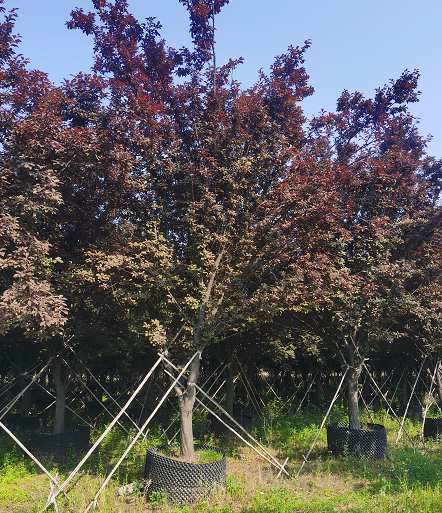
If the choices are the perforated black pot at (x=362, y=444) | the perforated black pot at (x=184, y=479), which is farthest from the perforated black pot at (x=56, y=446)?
the perforated black pot at (x=362, y=444)

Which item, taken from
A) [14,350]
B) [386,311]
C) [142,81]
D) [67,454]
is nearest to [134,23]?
[142,81]

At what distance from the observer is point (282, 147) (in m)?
7.63

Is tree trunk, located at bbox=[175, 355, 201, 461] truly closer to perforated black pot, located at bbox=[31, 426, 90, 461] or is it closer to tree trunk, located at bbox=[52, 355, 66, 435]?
perforated black pot, located at bbox=[31, 426, 90, 461]

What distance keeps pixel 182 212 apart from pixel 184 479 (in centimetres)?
467

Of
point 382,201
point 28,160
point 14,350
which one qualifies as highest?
point 382,201

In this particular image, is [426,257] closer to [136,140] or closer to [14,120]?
[136,140]

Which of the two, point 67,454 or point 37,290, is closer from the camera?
point 37,290

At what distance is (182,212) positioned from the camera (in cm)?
762

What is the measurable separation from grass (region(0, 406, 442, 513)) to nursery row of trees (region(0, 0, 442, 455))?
4.30ft

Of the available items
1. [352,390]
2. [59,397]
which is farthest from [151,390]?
[352,390]

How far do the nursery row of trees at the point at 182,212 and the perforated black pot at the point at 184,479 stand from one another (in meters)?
0.75

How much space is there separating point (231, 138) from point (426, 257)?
5900mm

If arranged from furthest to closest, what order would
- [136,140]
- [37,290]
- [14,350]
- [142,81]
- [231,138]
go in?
[14,350] → [142,81] → [231,138] → [136,140] → [37,290]

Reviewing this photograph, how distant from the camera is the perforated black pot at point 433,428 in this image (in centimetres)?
1145
